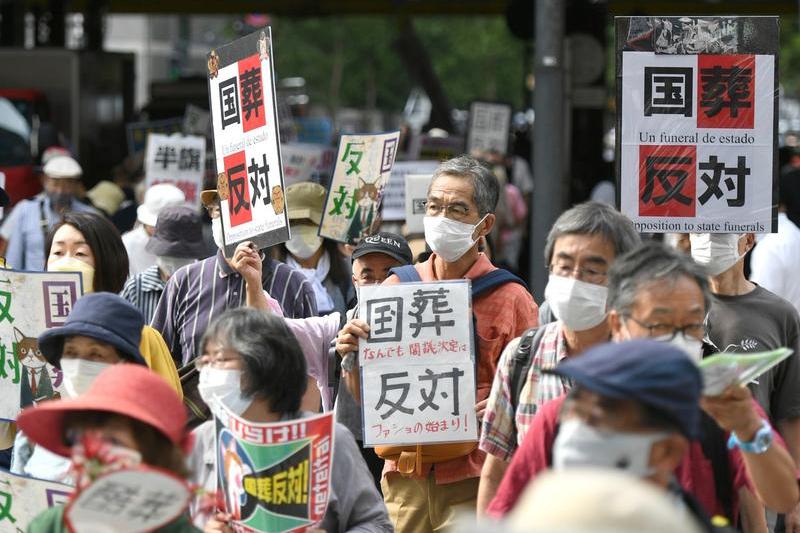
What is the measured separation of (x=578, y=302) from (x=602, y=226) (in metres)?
0.23

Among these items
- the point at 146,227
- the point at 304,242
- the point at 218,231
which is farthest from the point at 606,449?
the point at 146,227

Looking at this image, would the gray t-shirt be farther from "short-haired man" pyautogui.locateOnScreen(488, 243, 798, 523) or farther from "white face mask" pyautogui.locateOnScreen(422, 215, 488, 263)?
"short-haired man" pyautogui.locateOnScreen(488, 243, 798, 523)

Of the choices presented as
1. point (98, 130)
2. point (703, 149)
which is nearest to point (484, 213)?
point (703, 149)

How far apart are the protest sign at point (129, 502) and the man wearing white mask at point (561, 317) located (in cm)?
129

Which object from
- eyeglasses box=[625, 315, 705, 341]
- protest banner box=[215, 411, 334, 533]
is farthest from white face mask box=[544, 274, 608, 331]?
protest banner box=[215, 411, 334, 533]

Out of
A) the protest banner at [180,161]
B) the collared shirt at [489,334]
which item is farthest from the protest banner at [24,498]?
the protest banner at [180,161]

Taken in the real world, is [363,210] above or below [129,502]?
above

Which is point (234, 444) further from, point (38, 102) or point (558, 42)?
point (38, 102)

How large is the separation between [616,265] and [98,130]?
17.0 metres

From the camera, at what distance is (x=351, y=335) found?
5410mm

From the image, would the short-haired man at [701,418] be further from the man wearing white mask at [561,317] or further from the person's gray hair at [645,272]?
the man wearing white mask at [561,317]

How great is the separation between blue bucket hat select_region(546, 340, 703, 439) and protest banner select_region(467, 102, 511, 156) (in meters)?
14.0

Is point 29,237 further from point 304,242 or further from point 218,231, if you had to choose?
point 218,231

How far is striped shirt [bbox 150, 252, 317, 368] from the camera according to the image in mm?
6277
